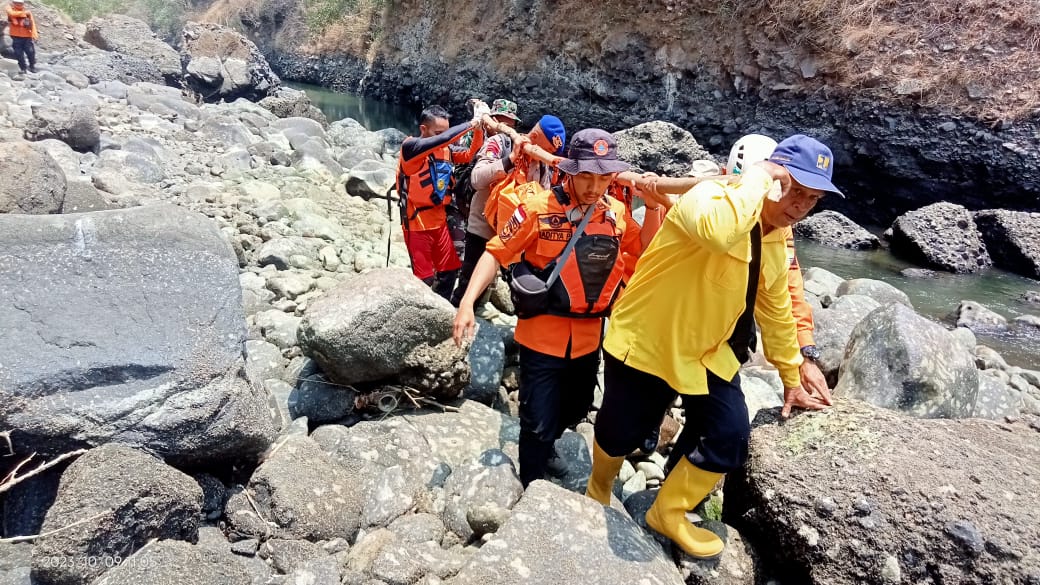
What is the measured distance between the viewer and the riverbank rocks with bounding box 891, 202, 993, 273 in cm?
1158

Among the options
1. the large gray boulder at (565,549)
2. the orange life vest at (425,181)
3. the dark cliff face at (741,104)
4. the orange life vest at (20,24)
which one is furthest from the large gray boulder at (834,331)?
the orange life vest at (20,24)

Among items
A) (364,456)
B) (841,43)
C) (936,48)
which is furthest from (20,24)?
(936,48)

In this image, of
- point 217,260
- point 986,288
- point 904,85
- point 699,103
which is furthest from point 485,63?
point 217,260

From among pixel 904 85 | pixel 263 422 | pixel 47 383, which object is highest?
pixel 904 85

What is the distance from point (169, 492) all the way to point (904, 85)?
55.9 ft

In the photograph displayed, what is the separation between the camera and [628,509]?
11.0 ft

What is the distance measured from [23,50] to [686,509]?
2161 centimetres

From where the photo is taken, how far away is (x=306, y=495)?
3023 mm

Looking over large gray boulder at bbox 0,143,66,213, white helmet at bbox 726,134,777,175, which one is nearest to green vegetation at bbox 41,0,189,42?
large gray boulder at bbox 0,143,66,213

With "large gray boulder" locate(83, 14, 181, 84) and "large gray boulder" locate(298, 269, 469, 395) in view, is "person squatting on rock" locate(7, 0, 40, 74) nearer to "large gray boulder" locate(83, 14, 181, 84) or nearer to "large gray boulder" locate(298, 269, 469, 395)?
"large gray boulder" locate(83, 14, 181, 84)

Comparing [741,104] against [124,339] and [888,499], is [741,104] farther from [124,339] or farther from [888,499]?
[124,339]

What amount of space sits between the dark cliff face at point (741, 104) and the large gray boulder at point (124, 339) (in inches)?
626

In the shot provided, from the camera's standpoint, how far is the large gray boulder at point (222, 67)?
23.6 metres

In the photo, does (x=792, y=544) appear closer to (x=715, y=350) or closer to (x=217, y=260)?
(x=715, y=350)
